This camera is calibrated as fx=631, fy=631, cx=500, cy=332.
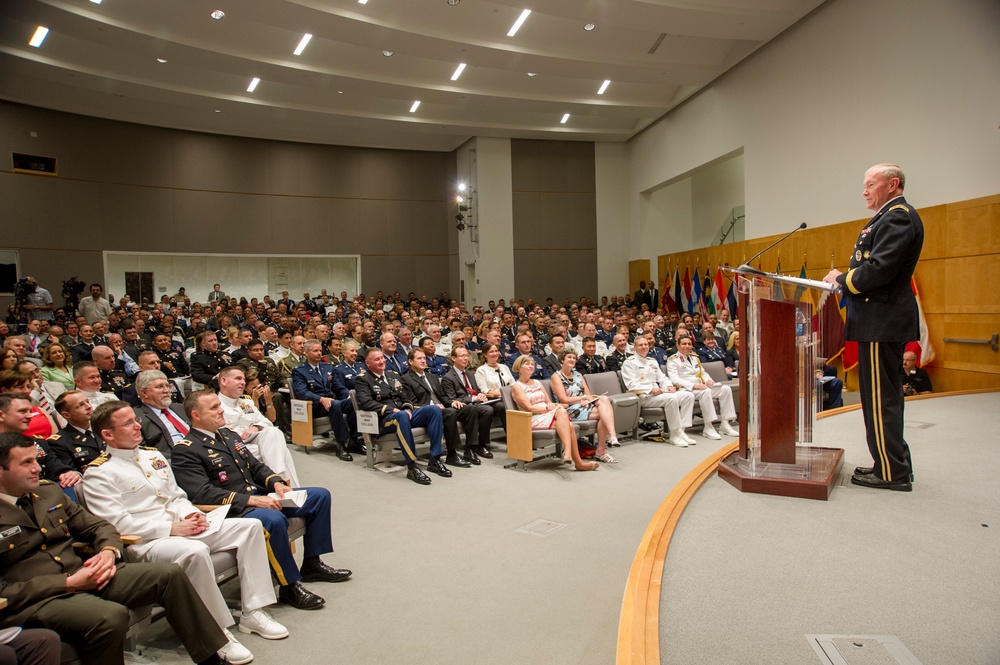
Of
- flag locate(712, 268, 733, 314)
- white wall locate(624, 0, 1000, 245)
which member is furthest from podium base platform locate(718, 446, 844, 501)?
flag locate(712, 268, 733, 314)

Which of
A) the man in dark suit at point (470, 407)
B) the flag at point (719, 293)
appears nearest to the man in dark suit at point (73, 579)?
the man in dark suit at point (470, 407)

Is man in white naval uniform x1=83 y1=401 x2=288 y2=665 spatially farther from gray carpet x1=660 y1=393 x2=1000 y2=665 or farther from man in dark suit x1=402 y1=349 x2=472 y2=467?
man in dark suit x1=402 y1=349 x2=472 y2=467

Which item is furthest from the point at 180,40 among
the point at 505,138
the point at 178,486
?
the point at 178,486

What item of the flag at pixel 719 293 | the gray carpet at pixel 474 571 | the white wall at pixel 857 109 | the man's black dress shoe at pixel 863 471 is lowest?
the gray carpet at pixel 474 571

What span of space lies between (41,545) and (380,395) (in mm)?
3183

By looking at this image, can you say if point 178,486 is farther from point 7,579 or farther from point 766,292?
point 766,292

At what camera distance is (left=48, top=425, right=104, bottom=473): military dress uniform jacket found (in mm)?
3145

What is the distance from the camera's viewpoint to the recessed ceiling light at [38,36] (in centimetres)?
961

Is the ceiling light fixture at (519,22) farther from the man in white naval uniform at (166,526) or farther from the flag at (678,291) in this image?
the man in white naval uniform at (166,526)

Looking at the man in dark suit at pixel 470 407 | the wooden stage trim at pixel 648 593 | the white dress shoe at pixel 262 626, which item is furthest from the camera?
the man in dark suit at pixel 470 407

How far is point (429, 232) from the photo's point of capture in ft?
55.5

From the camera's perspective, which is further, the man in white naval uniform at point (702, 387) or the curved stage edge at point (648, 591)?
the man in white naval uniform at point (702, 387)

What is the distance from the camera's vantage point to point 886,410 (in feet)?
8.63

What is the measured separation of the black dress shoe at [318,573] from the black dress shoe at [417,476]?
1.74 m
